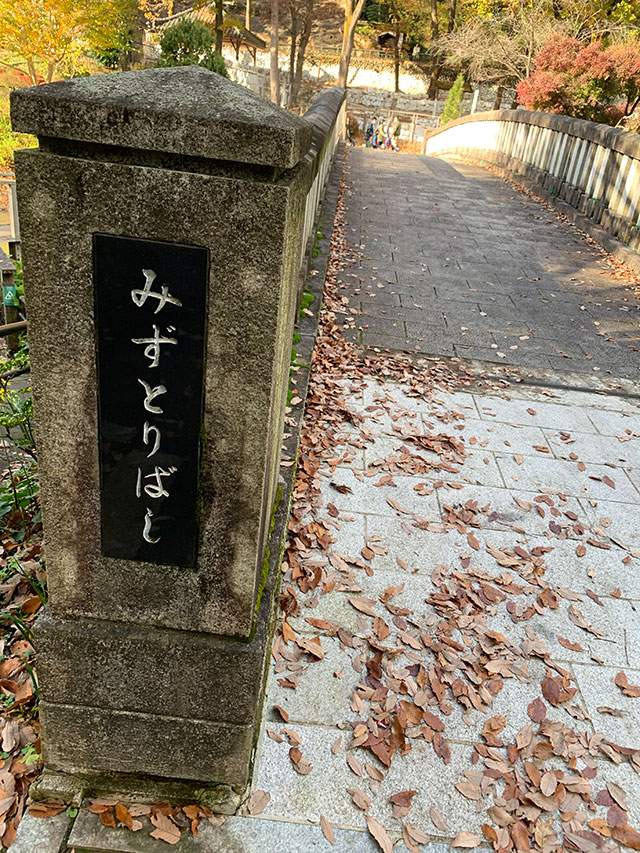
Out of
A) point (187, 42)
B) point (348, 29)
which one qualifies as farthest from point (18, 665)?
point (348, 29)

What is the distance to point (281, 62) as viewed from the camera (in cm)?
4716

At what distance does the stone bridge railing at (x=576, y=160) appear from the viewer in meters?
10.8

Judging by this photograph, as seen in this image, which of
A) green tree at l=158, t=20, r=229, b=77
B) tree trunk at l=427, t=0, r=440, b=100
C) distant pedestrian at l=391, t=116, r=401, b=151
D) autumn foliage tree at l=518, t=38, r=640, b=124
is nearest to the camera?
autumn foliage tree at l=518, t=38, r=640, b=124

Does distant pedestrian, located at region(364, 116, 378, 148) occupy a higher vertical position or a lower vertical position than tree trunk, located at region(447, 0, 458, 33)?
lower

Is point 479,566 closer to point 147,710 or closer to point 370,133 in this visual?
point 147,710

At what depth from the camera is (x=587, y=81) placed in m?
15.9

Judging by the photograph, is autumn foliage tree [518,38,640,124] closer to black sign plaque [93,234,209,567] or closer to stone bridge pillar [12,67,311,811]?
stone bridge pillar [12,67,311,811]

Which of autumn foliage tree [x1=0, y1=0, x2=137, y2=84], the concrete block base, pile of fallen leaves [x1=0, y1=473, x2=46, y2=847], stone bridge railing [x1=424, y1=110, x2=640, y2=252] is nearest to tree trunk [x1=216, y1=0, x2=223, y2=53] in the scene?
autumn foliage tree [x1=0, y1=0, x2=137, y2=84]

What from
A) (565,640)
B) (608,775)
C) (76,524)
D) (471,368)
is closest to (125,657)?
(76,524)

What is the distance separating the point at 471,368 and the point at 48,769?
513 cm

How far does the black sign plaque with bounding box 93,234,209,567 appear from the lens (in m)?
1.87

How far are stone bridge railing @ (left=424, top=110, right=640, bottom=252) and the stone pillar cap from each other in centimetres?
1013

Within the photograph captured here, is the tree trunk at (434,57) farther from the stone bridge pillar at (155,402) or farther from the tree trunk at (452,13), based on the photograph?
the stone bridge pillar at (155,402)

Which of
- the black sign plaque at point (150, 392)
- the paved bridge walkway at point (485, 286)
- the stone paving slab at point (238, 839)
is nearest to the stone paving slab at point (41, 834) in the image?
the stone paving slab at point (238, 839)
